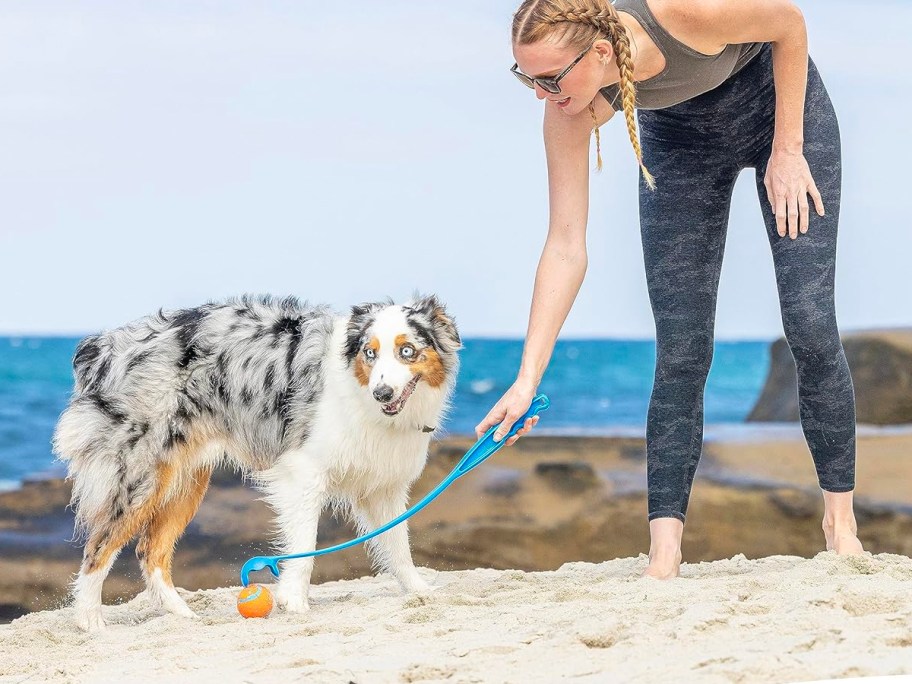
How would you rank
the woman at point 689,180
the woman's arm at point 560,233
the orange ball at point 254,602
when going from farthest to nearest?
the orange ball at point 254,602, the woman's arm at point 560,233, the woman at point 689,180

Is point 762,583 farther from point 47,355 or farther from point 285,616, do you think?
point 47,355

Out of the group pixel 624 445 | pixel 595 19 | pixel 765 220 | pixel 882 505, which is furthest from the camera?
pixel 624 445

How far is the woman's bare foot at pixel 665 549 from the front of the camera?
309cm

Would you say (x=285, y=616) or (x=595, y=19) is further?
(x=285, y=616)

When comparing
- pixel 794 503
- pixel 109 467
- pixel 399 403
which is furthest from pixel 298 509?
pixel 794 503

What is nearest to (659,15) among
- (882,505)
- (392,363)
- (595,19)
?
(595,19)

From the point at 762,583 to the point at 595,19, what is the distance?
1487 mm

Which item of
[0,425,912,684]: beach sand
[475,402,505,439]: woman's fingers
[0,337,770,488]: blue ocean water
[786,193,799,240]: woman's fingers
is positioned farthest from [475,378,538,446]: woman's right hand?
[0,337,770,488]: blue ocean water

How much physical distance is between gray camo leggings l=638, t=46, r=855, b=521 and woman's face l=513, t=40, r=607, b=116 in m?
0.46

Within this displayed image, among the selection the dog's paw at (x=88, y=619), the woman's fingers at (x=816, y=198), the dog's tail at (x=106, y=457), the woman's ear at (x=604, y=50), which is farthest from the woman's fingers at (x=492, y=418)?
the dog's paw at (x=88, y=619)

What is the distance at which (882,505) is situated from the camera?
20.2 ft

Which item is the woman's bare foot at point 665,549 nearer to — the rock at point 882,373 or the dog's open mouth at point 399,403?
the dog's open mouth at point 399,403

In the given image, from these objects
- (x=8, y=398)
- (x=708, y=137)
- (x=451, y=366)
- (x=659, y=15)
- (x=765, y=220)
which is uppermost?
(x=659, y=15)

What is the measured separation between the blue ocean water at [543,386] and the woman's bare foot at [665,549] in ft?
27.4
